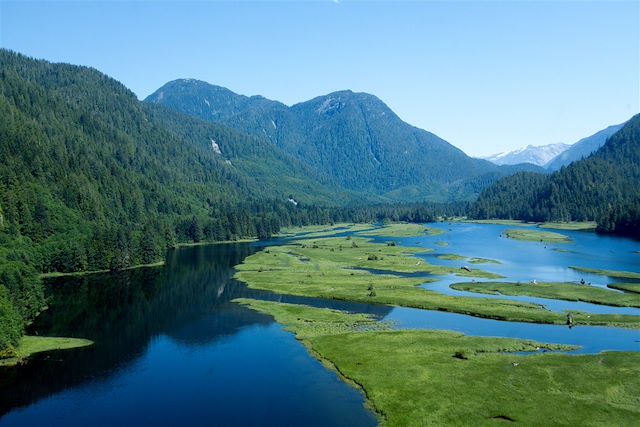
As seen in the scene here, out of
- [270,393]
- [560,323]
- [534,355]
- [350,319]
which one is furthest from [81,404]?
[560,323]

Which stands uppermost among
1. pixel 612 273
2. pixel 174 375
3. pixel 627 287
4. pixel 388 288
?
pixel 388 288

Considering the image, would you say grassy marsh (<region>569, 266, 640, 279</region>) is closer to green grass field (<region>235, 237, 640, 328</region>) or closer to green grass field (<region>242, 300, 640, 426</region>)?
green grass field (<region>235, 237, 640, 328</region>)

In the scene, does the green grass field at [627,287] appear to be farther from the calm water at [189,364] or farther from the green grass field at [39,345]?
the green grass field at [39,345]

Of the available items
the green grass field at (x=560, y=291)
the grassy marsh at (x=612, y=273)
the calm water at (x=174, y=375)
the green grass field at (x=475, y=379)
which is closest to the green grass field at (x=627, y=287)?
the green grass field at (x=560, y=291)

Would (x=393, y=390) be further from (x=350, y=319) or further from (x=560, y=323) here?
(x=560, y=323)

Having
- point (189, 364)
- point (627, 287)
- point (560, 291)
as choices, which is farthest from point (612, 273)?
point (189, 364)

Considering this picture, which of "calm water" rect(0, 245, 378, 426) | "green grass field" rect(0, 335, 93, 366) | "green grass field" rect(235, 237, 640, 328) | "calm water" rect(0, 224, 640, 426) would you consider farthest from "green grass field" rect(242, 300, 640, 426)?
"green grass field" rect(0, 335, 93, 366)

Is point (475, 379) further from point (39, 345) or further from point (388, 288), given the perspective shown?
point (39, 345)

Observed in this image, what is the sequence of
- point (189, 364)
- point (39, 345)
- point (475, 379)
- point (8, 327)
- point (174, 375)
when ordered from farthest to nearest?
point (39, 345)
point (8, 327)
point (189, 364)
point (174, 375)
point (475, 379)
